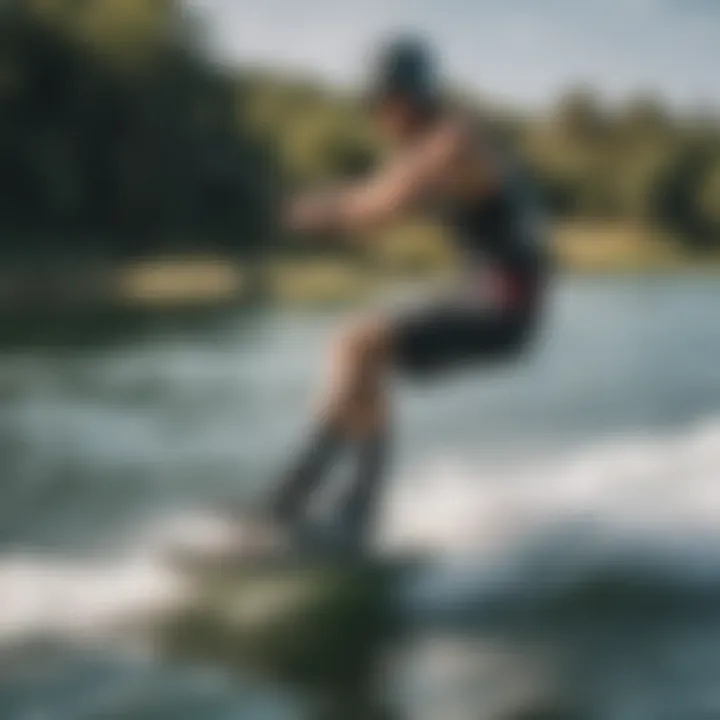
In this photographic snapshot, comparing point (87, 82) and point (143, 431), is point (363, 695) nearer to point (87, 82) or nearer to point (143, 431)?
point (143, 431)

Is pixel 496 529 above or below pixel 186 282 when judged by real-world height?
below

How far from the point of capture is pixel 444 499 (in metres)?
1.26

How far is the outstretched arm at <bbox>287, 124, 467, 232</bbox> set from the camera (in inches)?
49.3

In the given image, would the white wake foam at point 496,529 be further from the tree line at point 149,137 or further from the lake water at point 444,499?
the tree line at point 149,137

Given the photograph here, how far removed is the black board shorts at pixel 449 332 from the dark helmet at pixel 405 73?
0.17m

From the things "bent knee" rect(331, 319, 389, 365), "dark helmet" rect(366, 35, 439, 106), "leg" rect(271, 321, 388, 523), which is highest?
"dark helmet" rect(366, 35, 439, 106)

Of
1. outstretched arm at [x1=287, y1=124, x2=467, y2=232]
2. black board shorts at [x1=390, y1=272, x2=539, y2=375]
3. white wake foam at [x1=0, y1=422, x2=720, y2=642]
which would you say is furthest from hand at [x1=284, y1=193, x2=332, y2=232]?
white wake foam at [x1=0, y1=422, x2=720, y2=642]

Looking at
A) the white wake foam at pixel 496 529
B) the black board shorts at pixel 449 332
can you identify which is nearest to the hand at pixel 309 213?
the black board shorts at pixel 449 332

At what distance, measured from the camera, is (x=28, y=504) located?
125 cm

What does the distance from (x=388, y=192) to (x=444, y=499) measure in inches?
10.1

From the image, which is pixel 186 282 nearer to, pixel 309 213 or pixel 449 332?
pixel 309 213

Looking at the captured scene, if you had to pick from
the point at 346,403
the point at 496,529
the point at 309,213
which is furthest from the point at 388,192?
the point at 496,529

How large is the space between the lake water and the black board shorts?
2 cm

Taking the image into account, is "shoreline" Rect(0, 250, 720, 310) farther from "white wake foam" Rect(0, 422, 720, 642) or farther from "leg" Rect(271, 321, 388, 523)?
"white wake foam" Rect(0, 422, 720, 642)
